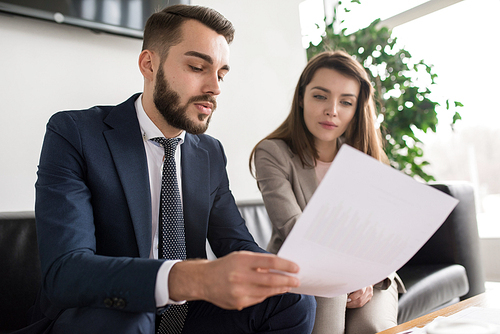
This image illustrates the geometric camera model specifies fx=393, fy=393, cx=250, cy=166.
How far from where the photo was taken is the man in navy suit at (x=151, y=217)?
2.20ft

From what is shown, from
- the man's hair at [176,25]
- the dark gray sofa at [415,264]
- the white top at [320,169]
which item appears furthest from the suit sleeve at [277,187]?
the man's hair at [176,25]

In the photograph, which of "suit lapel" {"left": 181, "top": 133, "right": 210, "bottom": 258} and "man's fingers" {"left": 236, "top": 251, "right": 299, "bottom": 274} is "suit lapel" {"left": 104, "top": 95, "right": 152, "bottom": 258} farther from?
"man's fingers" {"left": 236, "top": 251, "right": 299, "bottom": 274}

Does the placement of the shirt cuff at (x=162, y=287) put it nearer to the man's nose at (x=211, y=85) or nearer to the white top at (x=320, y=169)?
the man's nose at (x=211, y=85)

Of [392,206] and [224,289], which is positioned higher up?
[392,206]

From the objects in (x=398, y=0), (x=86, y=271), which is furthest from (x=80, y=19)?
(x=398, y=0)

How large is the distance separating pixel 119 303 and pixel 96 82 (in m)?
1.16

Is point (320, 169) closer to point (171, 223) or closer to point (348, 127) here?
point (348, 127)

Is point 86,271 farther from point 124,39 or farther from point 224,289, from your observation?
point 124,39

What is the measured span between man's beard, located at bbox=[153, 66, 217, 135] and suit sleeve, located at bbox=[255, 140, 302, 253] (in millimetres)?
416

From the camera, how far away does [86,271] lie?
2.36 ft

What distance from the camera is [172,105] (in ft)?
3.67

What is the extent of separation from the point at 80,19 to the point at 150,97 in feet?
2.12

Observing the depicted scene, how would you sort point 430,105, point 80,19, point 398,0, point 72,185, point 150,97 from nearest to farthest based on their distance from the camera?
point 72,185 → point 150,97 → point 80,19 → point 430,105 → point 398,0

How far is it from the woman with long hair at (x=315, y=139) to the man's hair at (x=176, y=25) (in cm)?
51
